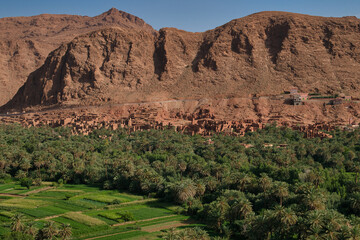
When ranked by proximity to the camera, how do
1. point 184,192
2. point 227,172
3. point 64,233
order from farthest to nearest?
point 227,172, point 184,192, point 64,233

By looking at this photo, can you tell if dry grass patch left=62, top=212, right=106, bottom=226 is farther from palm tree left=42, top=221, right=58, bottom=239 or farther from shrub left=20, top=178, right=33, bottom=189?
shrub left=20, top=178, right=33, bottom=189

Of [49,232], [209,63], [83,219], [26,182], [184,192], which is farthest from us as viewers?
[209,63]

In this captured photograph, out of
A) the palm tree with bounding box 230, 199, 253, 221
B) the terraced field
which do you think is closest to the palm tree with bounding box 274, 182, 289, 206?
the palm tree with bounding box 230, 199, 253, 221

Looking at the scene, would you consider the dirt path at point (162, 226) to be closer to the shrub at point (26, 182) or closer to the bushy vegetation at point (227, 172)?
the bushy vegetation at point (227, 172)

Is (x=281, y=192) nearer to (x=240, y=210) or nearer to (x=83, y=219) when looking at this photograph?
(x=240, y=210)

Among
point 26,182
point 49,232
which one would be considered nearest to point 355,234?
point 49,232
